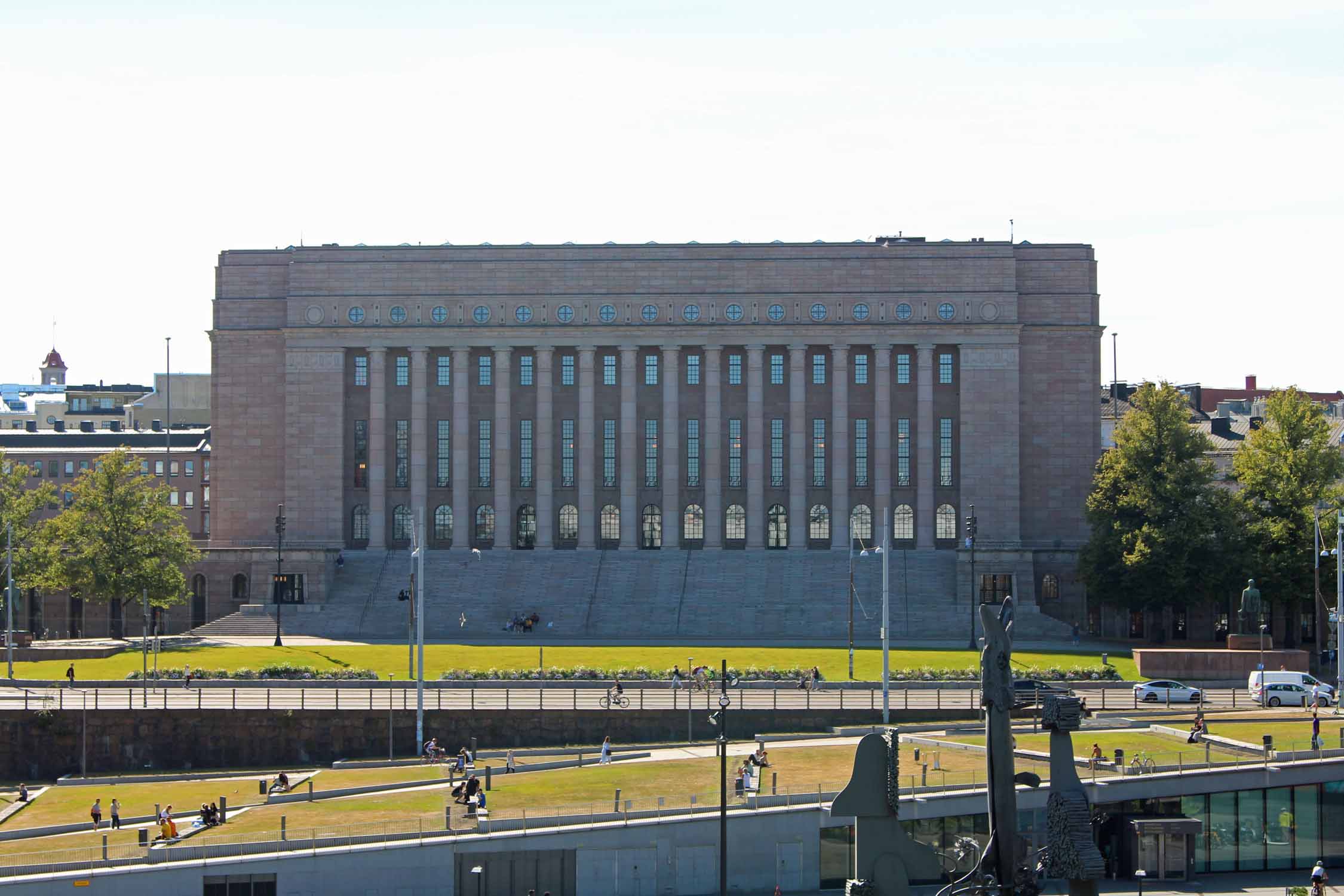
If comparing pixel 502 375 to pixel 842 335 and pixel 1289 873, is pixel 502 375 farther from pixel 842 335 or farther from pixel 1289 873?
pixel 1289 873

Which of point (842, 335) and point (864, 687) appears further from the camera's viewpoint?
point (842, 335)

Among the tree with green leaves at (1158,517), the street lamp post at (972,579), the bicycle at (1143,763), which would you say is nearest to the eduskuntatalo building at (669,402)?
the street lamp post at (972,579)

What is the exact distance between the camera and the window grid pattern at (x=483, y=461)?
130m

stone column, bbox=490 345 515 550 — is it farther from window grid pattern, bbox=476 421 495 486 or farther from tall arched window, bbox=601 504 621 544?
tall arched window, bbox=601 504 621 544

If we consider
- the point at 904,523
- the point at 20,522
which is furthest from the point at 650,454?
the point at 20,522

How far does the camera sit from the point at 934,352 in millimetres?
129000

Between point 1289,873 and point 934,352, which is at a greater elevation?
point 934,352

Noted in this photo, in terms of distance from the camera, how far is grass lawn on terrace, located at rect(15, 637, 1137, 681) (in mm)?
91812

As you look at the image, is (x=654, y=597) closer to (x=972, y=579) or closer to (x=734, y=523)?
(x=734, y=523)

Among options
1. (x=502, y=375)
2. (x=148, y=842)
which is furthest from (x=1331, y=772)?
(x=502, y=375)

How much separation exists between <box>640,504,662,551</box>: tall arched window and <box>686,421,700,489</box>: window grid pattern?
3127 millimetres

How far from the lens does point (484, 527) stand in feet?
427

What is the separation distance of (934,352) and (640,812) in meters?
78.3

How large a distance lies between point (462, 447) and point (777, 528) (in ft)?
77.2
